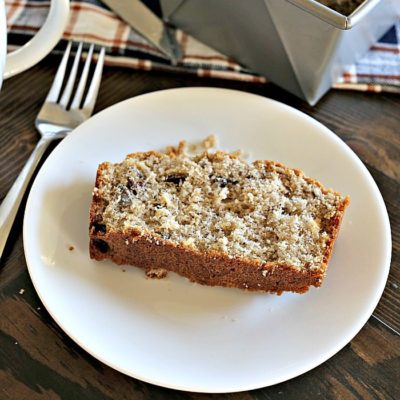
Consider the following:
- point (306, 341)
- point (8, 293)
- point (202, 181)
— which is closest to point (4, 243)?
point (8, 293)

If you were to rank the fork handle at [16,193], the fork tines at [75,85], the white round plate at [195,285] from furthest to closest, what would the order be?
the fork tines at [75,85], the fork handle at [16,193], the white round plate at [195,285]

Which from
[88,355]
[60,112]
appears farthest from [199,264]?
[60,112]

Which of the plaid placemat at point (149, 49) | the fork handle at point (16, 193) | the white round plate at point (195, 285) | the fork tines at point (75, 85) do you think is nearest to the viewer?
the white round plate at point (195, 285)

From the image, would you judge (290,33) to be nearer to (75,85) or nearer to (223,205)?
(223,205)

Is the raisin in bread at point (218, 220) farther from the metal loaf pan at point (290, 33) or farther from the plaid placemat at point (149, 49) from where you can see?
the plaid placemat at point (149, 49)

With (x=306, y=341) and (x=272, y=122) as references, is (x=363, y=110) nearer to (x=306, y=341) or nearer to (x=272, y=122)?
(x=272, y=122)

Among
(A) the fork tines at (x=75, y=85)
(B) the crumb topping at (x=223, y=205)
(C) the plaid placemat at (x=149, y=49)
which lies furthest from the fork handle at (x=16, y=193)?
(C) the plaid placemat at (x=149, y=49)
